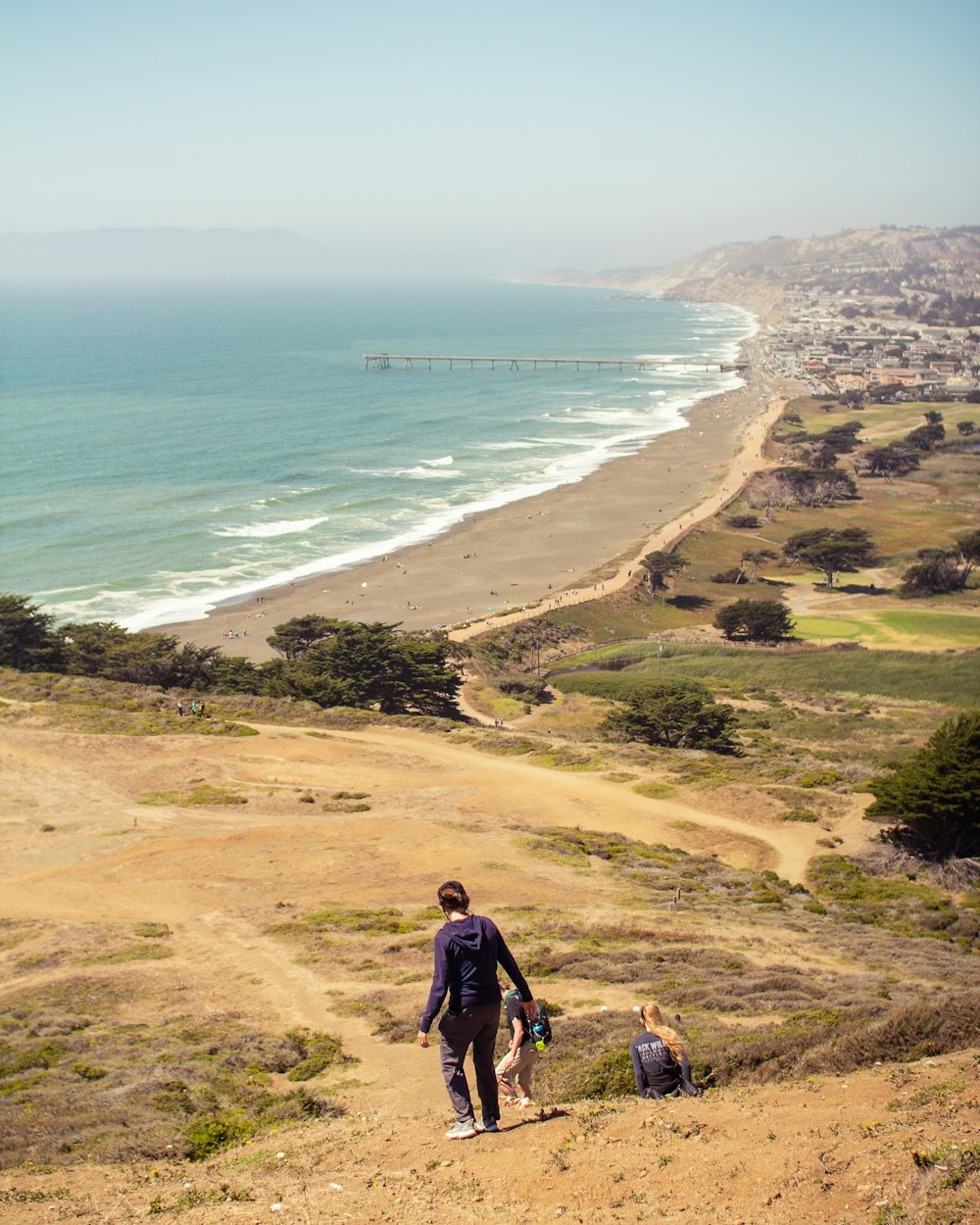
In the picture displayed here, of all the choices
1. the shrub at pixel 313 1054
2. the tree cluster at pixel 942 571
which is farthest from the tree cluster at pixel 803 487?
the shrub at pixel 313 1054

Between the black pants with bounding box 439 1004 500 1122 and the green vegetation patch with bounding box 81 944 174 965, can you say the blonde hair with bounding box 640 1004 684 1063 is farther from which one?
the green vegetation patch with bounding box 81 944 174 965

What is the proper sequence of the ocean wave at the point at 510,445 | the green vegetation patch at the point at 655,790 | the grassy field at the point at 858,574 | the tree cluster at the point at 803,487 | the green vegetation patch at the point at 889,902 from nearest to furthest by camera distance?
the green vegetation patch at the point at 889,902
the green vegetation patch at the point at 655,790
the grassy field at the point at 858,574
the tree cluster at the point at 803,487
the ocean wave at the point at 510,445

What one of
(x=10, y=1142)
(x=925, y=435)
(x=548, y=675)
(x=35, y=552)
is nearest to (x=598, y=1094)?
(x=10, y=1142)

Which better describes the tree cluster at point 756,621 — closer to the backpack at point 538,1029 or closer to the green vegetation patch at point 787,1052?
the green vegetation patch at point 787,1052

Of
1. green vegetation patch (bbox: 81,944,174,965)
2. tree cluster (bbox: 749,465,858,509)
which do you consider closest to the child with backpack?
green vegetation patch (bbox: 81,944,174,965)

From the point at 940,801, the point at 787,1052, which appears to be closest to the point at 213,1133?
the point at 787,1052

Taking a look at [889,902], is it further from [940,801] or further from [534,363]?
[534,363]

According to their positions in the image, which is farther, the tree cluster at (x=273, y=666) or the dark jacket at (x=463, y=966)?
the tree cluster at (x=273, y=666)

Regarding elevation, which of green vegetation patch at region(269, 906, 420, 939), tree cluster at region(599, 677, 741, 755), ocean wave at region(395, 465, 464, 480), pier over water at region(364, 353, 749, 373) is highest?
pier over water at region(364, 353, 749, 373)
